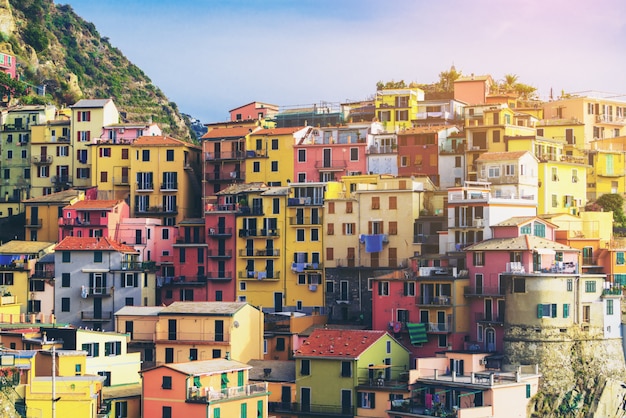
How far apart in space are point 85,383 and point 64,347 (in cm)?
886

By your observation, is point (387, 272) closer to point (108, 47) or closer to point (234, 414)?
point (234, 414)

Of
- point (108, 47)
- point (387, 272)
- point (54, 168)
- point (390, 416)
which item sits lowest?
point (390, 416)

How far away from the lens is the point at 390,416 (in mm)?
74438

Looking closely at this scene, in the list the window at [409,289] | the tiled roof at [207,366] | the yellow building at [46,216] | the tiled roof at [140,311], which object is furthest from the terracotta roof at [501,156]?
the yellow building at [46,216]

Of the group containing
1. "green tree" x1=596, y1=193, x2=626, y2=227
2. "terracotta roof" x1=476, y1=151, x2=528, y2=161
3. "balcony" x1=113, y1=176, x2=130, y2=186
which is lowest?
"green tree" x1=596, y1=193, x2=626, y2=227

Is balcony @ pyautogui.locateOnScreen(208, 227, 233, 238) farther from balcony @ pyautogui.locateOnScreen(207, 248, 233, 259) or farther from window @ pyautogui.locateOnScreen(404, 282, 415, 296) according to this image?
window @ pyautogui.locateOnScreen(404, 282, 415, 296)

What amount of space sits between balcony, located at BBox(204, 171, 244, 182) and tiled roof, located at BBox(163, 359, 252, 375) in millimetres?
23535

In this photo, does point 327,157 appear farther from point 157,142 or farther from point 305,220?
point 157,142

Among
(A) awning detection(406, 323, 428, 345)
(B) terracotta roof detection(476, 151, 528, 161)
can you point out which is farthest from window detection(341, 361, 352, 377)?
(B) terracotta roof detection(476, 151, 528, 161)

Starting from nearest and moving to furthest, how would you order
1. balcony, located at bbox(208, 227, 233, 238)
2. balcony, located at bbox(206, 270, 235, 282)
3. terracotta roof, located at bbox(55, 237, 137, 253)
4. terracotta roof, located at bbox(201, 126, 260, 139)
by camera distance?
terracotta roof, located at bbox(55, 237, 137, 253), balcony, located at bbox(206, 270, 235, 282), balcony, located at bbox(208, 227, 233, 238), terracotta roof, located at bbox(201, 126, 260, 139)

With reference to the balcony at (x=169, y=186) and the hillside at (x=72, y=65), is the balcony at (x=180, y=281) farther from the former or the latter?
the hillside at (x=72, y=65)

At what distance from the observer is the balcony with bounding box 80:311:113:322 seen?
291 ft

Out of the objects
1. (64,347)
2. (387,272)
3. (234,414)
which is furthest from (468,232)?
(64,347)

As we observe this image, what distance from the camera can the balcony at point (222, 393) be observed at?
71.4 meters
